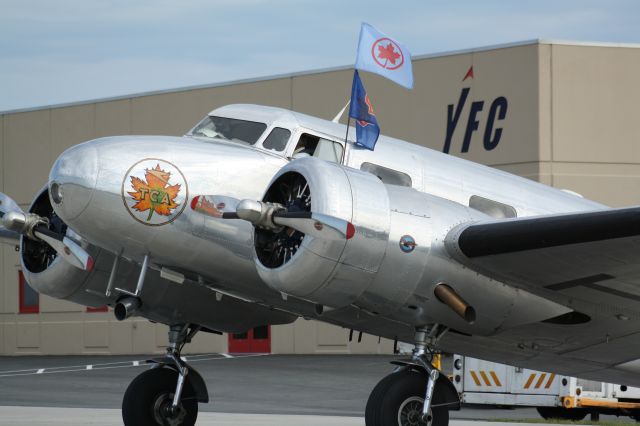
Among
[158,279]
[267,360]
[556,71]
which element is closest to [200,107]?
[267,360]

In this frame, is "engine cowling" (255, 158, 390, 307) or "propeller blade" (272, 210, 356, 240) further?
"engine cowling" (255, 158, 390, 307)

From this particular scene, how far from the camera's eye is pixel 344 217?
445 inches

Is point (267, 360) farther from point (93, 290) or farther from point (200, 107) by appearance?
point (93, 290)

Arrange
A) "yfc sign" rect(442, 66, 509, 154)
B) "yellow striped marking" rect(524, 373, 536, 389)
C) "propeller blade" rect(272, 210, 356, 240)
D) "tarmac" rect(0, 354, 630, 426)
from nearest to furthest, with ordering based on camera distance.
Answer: "propeller blade" rect(272, 210, 356, 240)
"tarmac" rect(0, 354, 630, 426)
"yellow striped marking" rect(524, 373, 536, 389)
"yfc sign" rect(442, 66, 509, 154)

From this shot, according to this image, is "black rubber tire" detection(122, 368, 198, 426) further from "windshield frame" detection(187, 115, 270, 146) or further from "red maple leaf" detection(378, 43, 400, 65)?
"red maple leaf" detection(378, 43, 400, 65)

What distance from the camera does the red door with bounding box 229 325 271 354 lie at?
43750 mm

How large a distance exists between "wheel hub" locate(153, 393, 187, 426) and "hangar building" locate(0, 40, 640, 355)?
81.1 ft

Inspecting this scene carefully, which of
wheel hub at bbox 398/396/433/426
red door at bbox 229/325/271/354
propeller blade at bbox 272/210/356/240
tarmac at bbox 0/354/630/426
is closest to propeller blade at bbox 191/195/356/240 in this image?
propeller blade at bbox 272/210/356/240

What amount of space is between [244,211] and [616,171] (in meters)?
28.0

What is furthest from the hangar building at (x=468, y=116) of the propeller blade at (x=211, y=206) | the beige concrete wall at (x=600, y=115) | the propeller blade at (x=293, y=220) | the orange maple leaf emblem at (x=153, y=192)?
the propeller blade at (x=293, y=220)

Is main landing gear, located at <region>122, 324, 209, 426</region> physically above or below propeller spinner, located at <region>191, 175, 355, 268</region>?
below

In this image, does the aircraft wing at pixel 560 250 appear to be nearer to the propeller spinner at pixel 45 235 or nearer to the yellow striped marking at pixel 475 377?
the propeller spinner at pixel 45 235

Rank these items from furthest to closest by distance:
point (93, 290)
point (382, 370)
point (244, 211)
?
point (382, 370) < point (93, 290) < point (244, 211)

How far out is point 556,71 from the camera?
123ft
